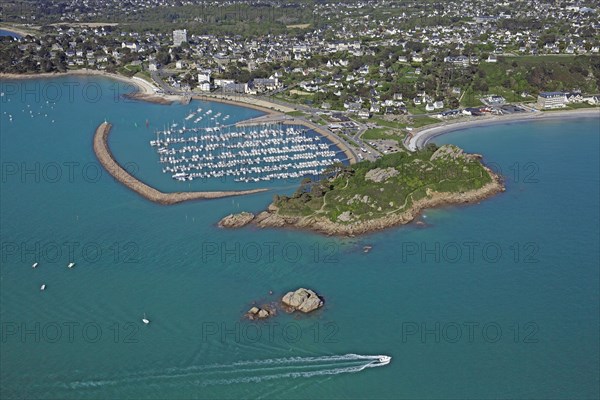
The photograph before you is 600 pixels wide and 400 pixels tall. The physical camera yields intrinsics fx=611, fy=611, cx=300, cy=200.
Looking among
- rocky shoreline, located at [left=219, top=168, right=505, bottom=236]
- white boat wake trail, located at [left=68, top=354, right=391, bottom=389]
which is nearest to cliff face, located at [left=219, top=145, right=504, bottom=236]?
rocky shoreline, located at [left=219, top=168, right=505, bottom=236]

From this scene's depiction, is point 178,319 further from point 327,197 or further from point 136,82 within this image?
point 136,82

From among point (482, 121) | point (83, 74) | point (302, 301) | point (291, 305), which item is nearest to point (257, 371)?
point (291, 305)

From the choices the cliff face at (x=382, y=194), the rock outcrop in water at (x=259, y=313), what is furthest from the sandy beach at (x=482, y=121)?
the rock outcrop in water at (x=259, y=313)

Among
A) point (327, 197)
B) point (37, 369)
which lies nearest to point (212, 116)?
point (327, 197)

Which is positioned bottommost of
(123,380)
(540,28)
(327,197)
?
(123,380)

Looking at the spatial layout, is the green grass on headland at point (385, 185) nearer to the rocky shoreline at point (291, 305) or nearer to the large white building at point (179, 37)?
the rocky shoreline at point (291, 305)

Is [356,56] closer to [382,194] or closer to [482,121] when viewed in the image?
[482,121]
